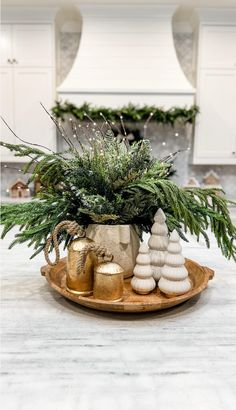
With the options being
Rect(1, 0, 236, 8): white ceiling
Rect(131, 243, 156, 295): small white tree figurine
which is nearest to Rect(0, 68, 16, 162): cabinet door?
Rect(1, 0, 236, 8): white ceiling

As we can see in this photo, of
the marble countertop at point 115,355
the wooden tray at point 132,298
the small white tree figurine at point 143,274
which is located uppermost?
the small white tree figurine at point 143,274

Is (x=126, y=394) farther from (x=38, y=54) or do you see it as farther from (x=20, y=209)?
(x=38, y=54)

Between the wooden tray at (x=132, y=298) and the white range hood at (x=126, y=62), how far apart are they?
9.56 feet

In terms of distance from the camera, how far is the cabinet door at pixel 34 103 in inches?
151

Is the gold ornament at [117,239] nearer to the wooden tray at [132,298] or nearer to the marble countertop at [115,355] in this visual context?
the wooden tray at [132,298]

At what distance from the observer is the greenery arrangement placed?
3.17 ft

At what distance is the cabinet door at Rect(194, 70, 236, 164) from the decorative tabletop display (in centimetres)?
296

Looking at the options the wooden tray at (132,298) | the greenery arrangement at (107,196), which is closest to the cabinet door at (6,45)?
the greenery arrangement at (107,196)

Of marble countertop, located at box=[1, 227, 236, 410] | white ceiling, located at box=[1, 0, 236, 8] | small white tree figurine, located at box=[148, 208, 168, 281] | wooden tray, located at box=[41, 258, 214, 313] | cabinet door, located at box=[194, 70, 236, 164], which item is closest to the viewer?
marble countertop, located at box=[1, 227, 236, 410]

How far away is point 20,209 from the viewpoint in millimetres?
1010

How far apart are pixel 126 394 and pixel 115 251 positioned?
0.45 meters

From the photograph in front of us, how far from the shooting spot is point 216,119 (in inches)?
152

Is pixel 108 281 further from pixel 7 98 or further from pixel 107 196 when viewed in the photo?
pixel 7 98

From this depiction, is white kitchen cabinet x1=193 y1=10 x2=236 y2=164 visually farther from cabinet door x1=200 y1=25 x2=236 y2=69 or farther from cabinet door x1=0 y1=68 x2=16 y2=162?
cabinet door x1=0 y1=68 x2=16 y2=162
